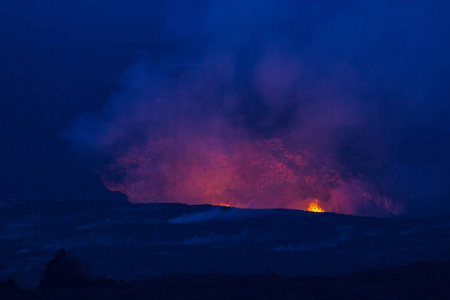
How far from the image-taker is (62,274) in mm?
11117

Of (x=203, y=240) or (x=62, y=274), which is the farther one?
(x=203, y=240)

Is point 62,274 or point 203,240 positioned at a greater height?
point 203,240

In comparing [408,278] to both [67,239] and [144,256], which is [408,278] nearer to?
[144,256]

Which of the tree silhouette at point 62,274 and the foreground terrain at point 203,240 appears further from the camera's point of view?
the foreground terrain at point 203,240

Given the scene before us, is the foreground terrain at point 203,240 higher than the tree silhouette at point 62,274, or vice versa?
the foreground terrain at point 203,240

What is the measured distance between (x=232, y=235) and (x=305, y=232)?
86.7 inches

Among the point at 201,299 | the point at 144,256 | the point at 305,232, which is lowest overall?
the point at 201,299

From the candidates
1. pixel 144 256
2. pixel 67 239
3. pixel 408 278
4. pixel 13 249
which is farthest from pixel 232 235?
pixel 408 278

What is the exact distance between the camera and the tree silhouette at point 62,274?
10.9 m

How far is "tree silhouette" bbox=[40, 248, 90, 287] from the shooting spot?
1090cm

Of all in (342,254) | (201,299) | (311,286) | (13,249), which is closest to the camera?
(201,299)

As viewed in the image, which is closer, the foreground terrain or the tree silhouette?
the tree silhouette

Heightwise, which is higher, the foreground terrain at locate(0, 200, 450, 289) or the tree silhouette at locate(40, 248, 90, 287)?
the foreground terrain at locate(0, 200, 450, 289)

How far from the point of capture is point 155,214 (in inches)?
741
